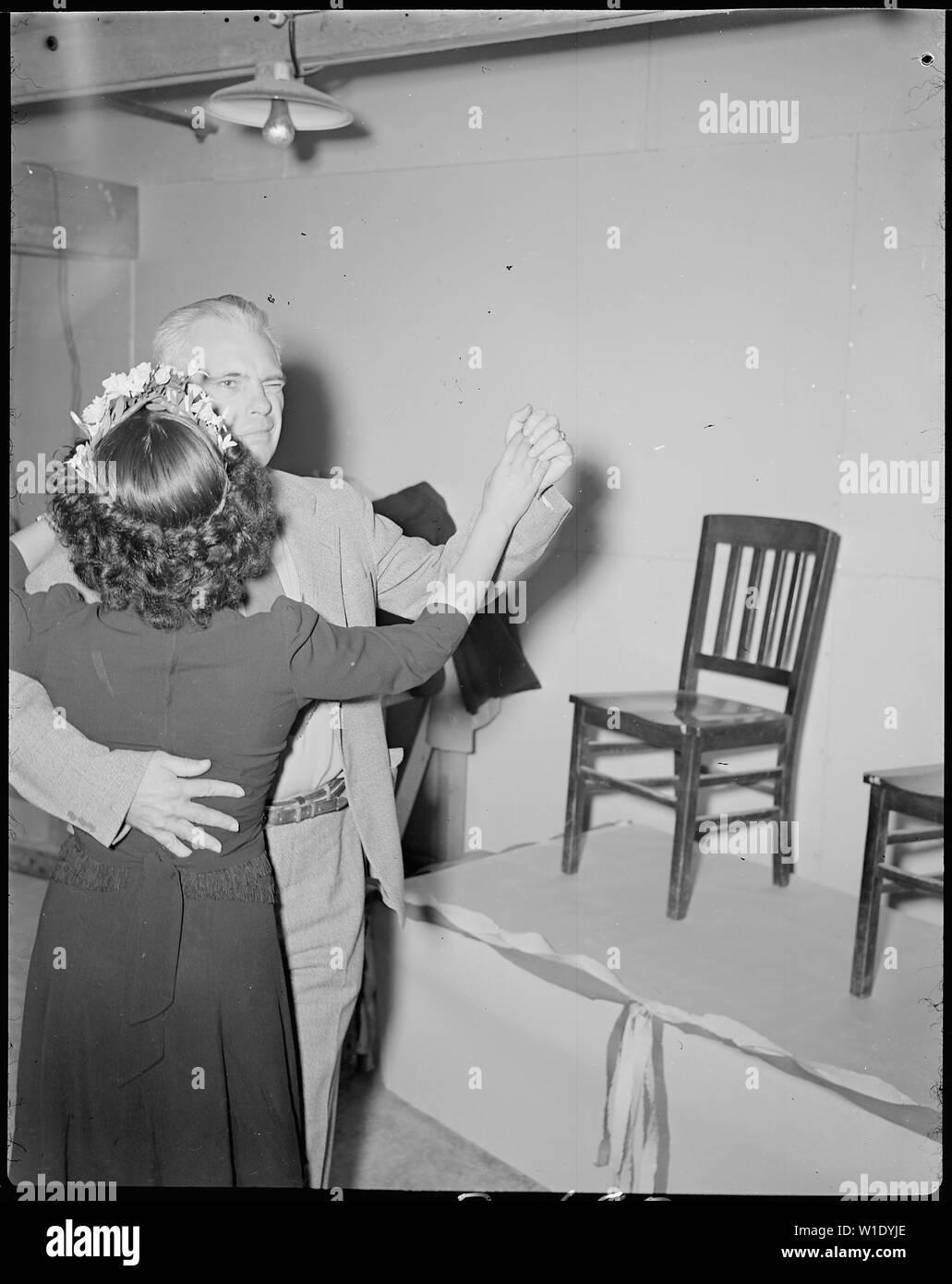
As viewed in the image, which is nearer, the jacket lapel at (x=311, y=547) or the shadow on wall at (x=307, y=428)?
the jacket lapel at (x=311, y=547)

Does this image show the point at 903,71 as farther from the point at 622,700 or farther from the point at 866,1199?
the point at 866,1199

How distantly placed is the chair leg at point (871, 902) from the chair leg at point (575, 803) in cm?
82

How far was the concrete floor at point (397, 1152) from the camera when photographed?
2418 millimetres

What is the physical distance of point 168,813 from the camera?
1.41 m

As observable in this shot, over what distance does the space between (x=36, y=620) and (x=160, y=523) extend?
226 mm

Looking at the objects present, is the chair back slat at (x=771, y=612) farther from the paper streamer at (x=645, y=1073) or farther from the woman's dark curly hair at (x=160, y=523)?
the woman's dark curly hair at (x=160, y=523)

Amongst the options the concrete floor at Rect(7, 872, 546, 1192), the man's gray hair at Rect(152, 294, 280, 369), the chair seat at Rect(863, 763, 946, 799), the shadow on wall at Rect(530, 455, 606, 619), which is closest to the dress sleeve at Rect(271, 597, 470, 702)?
the man's gray hair at Rect(152, 294, 280, 369)

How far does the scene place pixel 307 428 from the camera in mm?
3729

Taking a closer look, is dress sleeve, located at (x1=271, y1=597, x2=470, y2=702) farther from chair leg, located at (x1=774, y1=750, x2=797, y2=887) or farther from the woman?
chair leg, located at (x1=774, y1=750, x2=797, y2=887)

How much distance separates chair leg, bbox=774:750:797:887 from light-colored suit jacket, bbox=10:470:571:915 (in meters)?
1.39

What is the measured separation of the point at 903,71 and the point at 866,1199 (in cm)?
240

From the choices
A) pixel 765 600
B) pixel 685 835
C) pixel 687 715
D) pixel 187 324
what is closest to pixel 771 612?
pixel 765 600

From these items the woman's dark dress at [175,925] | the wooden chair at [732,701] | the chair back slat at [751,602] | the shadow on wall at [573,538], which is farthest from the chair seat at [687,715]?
the woman's dark dress at [175,925]

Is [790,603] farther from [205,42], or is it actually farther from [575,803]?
[205,42]
